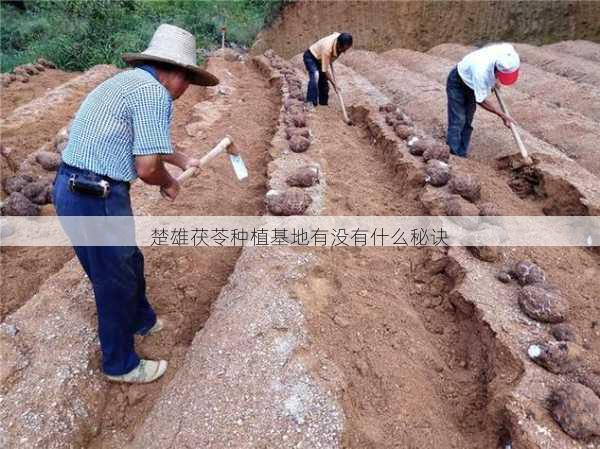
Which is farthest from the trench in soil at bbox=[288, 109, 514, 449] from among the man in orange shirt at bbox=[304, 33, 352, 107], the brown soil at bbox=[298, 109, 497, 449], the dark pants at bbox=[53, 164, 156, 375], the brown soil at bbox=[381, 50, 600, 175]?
the man in orange shirt at bbox=[304, 33, 352, 107]

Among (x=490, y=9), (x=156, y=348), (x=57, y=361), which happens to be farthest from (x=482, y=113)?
(x=490, y=9)

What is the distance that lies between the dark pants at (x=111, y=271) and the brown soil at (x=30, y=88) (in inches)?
273

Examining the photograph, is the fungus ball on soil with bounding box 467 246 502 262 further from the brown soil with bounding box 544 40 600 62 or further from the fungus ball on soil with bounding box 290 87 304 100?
the brown soil with bounding box 544 40 600 62

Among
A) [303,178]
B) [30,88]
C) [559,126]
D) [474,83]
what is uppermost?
[474,83]

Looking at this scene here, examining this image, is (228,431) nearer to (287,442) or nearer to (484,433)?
(287,442)

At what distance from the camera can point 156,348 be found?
329 cm

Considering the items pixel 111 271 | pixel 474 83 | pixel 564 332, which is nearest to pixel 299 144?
pixel 474 83

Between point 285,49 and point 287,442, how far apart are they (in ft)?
52.4

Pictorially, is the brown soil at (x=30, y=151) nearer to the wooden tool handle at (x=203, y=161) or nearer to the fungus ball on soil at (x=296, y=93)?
the wooden tool handle at (x=203, y=161)

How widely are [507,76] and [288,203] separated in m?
3.11

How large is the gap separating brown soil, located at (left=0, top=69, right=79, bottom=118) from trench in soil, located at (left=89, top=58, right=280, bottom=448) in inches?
162

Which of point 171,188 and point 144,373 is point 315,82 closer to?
point 171,188

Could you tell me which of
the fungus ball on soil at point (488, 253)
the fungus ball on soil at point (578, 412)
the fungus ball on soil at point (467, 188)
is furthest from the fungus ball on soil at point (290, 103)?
the fungus ball on soil at point (578, 412)

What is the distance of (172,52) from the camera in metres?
2.58
